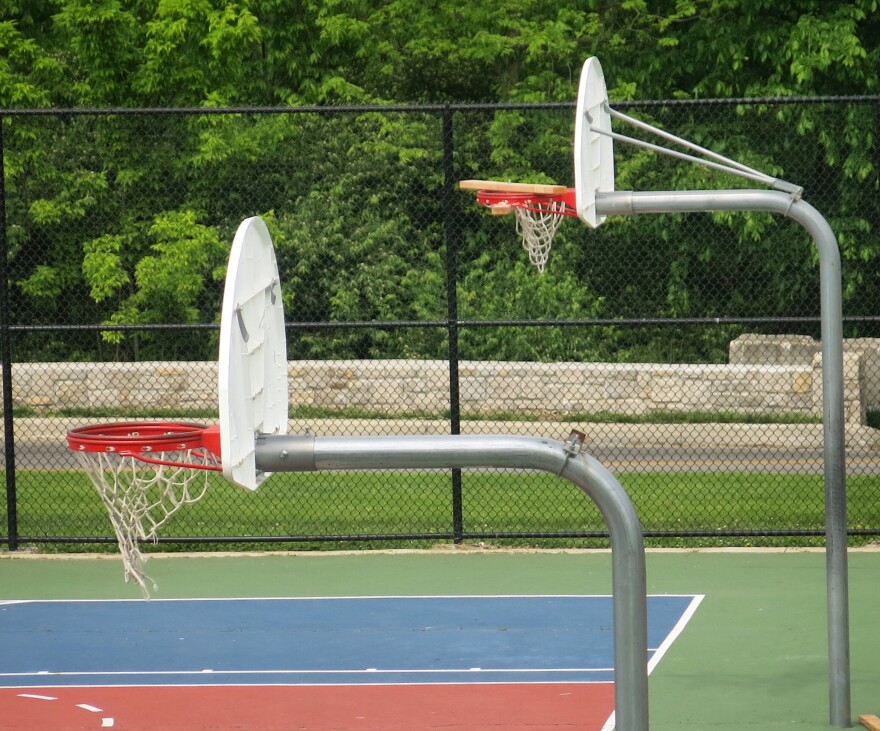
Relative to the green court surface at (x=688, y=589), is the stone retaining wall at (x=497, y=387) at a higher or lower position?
higher

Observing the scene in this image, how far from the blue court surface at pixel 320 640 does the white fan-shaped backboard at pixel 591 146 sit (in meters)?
2.52

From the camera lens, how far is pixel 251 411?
4285mm

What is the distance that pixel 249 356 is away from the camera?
4.35 metres

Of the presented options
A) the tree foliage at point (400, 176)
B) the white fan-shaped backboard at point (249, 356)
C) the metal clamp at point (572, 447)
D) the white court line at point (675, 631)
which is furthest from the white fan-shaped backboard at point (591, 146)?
the tree foliage at point (400, 176)

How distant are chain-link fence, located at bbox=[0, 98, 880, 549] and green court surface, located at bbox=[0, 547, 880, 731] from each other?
1417mm

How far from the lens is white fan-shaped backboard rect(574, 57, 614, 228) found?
22.1ft

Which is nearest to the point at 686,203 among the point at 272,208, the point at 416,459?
the point at 416,459

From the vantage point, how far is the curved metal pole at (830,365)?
6414 mm

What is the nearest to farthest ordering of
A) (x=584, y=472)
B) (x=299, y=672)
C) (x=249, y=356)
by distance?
(x=584, y=472) < (x=249, y=356) < (x=299, y=672)

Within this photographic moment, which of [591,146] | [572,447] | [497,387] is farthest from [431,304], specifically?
[572,447]

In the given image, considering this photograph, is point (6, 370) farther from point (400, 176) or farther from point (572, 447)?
point (572, 447)

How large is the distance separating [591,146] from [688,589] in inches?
147

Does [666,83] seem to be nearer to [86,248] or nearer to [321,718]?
[86,248]

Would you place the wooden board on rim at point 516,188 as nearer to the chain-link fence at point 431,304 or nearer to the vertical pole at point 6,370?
the vertical pole at point 6,370
